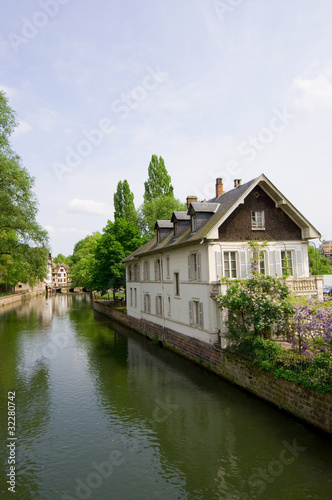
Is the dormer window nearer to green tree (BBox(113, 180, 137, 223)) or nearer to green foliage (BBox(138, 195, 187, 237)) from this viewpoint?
green foliage (BBox(138, 195, 187, 237))

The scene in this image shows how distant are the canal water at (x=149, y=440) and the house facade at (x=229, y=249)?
358cm

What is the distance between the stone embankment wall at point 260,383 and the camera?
13375 millimetres

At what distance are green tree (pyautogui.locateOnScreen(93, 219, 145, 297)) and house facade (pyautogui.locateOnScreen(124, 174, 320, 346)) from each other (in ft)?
69.3

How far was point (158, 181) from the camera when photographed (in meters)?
66.1

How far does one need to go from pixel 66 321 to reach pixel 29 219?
19.1m

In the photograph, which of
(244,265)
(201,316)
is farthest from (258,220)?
(201,316)

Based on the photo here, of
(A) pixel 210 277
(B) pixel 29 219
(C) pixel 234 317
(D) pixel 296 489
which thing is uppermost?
(B) pixel 29 219

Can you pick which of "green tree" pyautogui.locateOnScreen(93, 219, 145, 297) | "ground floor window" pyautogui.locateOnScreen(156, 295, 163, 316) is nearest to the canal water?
"ground floor window" pyautogui.locateOnScreen(156, 295, 163, 316)

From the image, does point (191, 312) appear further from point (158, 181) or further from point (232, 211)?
point (158, 181)

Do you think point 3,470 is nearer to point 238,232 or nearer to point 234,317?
point 234,317

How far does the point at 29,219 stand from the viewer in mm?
32312

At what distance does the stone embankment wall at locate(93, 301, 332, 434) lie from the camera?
43.9ft

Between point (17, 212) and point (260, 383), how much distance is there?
2416 cm

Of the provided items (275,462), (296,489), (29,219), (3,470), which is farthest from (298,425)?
(29,219)
